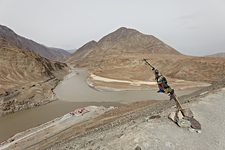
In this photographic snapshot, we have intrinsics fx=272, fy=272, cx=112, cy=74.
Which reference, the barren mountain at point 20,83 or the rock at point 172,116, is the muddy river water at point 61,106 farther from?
the rock at point 172,116

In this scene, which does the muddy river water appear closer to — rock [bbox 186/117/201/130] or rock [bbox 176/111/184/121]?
rock [bbox 176/111/184/121]

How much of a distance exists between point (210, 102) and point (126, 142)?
25.1 ft

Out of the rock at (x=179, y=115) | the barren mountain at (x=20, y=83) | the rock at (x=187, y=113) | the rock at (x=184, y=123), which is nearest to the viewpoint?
the rock at (x=184, y=123)

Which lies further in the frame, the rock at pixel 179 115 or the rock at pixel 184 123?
the rock at pixel 179 115

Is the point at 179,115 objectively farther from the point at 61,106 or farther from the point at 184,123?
the point at 61,106

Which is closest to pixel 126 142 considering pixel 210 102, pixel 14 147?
pixel 210 102

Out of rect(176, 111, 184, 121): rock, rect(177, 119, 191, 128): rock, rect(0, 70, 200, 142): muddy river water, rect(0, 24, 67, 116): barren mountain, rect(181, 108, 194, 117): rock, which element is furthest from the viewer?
rect(0, 24, 67, 116): barren mountain

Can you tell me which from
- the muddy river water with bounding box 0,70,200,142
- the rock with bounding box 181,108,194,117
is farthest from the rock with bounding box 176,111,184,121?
the muddy river water with bounding box 0,70,200,142

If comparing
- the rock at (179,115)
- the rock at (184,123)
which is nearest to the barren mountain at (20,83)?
the rock at (179,115)

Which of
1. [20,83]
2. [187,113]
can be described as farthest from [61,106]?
[187,113]

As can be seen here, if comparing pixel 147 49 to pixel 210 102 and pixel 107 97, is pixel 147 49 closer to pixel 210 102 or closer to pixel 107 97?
pixel 107 97

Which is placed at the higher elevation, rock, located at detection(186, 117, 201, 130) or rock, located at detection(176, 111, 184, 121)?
rock, located at detection(176, 111, 184, 121)

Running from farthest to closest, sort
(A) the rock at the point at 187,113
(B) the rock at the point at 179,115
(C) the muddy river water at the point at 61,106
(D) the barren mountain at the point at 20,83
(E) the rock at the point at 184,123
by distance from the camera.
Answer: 1. (D) the barren mountain at the point at 20,83
2. (C) the muddy river water at the point at 61,106
3. (A) the rock at the point at 187,113
4. (B) the rock at the point at 179,115
5. (E) the rock at the point at 184,123

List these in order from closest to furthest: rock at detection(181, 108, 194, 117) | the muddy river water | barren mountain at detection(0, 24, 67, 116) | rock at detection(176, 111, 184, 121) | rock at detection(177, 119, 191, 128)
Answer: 1. rock at detection(177, 119, 191, 128)
2. rock at detection(176, 111, 184, 121)
3. rock at detection(181, 108, 194, 117)
4. the muddy river water
5. barren mountain at detection(0, 24, 67, 116)
